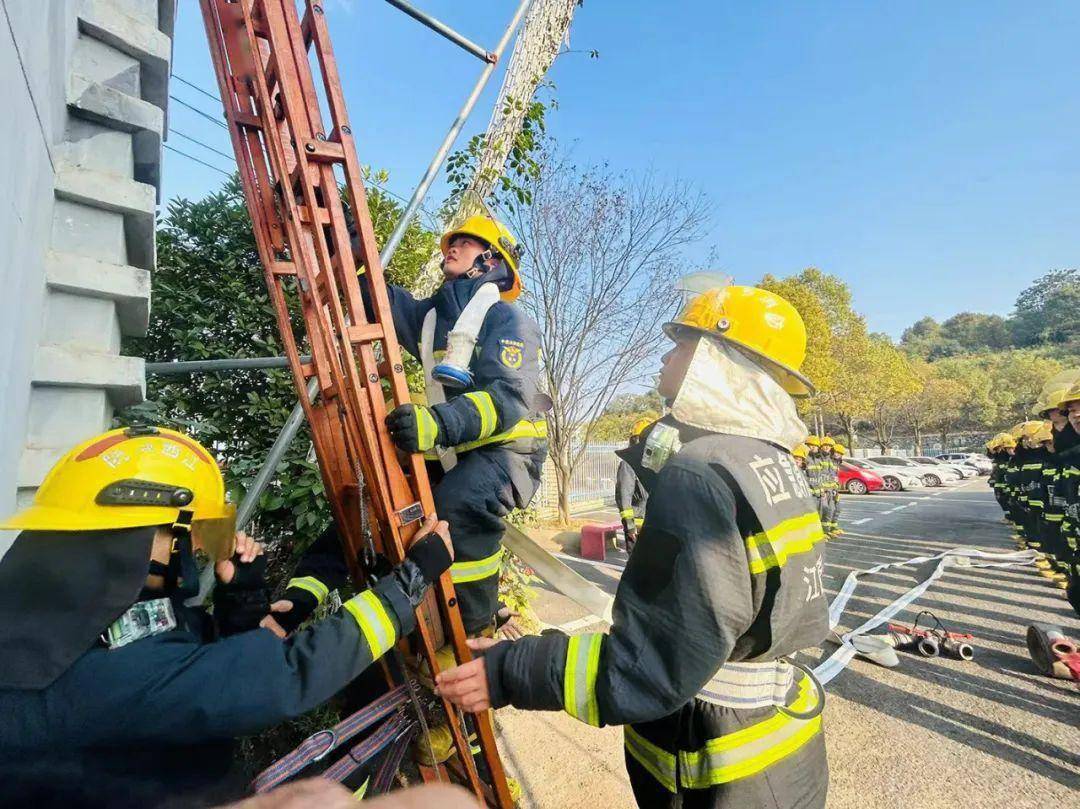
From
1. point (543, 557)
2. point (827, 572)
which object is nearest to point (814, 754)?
point (543, 557)

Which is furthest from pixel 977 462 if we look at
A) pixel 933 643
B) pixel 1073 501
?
pixel 933 643

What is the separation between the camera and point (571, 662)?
4.49ft

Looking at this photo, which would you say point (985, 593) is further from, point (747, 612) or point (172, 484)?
point (172, 484)

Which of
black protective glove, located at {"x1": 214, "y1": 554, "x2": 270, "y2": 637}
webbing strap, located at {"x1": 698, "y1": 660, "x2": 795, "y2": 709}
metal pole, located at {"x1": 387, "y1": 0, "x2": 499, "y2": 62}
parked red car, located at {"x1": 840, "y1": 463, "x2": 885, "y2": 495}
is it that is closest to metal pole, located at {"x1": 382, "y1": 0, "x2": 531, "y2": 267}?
metal pole, located at {"x1": 387, "y1": 0, "x2": 499, "y2": 62}

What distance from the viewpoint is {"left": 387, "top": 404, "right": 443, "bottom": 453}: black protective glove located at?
167cm

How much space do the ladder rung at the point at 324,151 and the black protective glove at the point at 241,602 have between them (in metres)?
1.45

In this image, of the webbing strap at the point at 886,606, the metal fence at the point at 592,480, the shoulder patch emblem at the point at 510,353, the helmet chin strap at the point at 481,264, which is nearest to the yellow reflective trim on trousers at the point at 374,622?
the shoulder patch emblem at the point at 510,353

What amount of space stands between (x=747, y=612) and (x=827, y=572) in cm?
892

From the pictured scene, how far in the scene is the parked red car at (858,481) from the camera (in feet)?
75.8

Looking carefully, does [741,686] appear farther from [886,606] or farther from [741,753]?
[886,606]

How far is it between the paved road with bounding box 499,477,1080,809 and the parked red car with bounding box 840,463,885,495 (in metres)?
17.3

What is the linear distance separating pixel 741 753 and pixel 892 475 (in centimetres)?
2808

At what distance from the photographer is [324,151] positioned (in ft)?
5.51

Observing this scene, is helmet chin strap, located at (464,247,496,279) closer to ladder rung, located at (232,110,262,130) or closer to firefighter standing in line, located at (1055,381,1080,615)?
ladder rung, located at (232,110,262,130)
